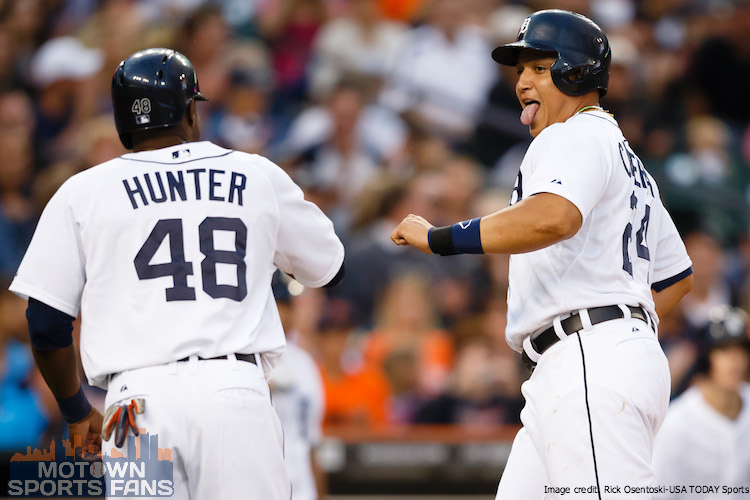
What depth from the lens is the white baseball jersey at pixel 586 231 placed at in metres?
3.65

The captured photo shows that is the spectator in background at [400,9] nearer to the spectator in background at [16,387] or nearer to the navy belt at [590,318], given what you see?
the spectator in background at [16,387]

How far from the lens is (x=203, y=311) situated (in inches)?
142

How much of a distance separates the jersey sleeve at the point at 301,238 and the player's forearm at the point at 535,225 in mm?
731

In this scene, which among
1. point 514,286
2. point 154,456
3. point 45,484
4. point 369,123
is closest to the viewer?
point 154,456

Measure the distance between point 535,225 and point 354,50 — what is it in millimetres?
7294

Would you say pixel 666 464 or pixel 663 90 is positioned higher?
pixel 663 90

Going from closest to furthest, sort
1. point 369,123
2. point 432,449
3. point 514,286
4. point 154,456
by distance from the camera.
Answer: point 154,456 → point 514,286 → point 432,449 → point 369,123

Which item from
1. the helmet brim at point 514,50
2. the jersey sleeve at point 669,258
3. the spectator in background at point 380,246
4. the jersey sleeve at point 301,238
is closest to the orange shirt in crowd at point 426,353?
the spectator in background at point 380,246

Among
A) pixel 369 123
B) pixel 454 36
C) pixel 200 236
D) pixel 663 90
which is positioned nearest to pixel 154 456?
pixel 200 236

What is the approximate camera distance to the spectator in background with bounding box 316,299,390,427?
25.5ft

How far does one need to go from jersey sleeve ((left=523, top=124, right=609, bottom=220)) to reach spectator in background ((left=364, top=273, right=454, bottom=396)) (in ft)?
14.5

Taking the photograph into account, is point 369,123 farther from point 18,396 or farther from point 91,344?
point 91,344

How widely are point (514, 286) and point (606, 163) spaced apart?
23.3 inches

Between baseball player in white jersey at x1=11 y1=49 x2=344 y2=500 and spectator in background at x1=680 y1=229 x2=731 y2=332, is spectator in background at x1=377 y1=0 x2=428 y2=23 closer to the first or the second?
spectator in background at x1=680 y1=229 x2=731 y2=332
